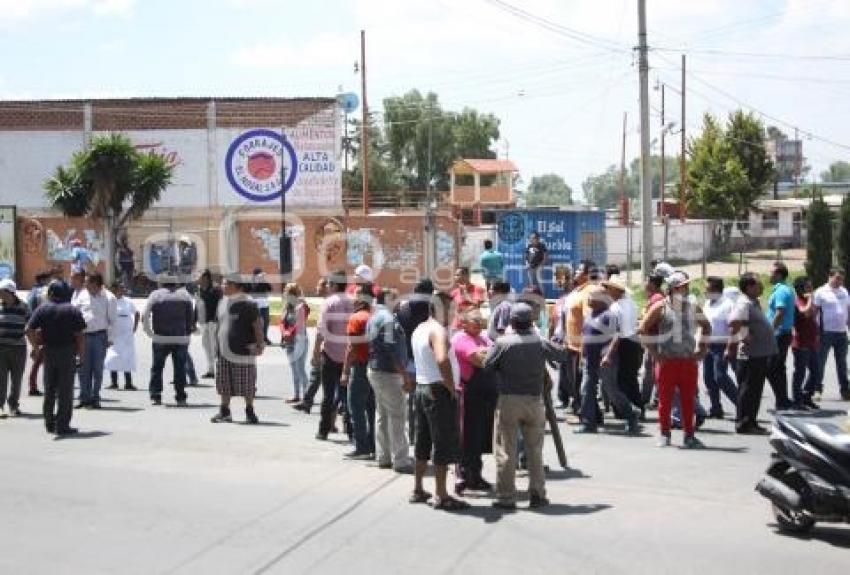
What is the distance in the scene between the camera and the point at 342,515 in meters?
9.08

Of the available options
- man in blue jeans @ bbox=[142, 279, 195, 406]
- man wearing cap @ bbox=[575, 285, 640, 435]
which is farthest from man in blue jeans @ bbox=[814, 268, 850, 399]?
man in blue jeans @ bbox=[142, 279, 195, 406]

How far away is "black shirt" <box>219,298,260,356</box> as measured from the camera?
13.4 metres

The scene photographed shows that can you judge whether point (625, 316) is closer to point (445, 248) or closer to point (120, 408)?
point (120, 408)

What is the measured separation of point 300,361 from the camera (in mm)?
15320

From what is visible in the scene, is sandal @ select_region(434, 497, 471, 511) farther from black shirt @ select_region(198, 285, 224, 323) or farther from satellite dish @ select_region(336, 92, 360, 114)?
satellite dish @ select_region(336, 92, 360, 114)

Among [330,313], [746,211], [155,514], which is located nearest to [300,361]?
[330,313]

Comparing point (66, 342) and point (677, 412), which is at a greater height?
point (66, 342)

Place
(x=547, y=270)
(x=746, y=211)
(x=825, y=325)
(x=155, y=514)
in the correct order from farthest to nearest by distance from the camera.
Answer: (x=746, y=211), (x=547, y=270), (x=825, y=325), (x=155, y=514)

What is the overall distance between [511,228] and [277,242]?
31.2 ft

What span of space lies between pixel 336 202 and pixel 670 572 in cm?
4415

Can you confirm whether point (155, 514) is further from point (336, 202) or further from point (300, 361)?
point (336, 202)

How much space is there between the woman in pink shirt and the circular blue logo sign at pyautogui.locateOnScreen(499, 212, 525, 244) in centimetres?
2111

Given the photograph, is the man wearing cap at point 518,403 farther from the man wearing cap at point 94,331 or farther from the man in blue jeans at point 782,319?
the man wearing cap at point 94,331

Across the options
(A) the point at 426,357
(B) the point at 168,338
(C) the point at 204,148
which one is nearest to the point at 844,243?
(B) the point at 168,338
